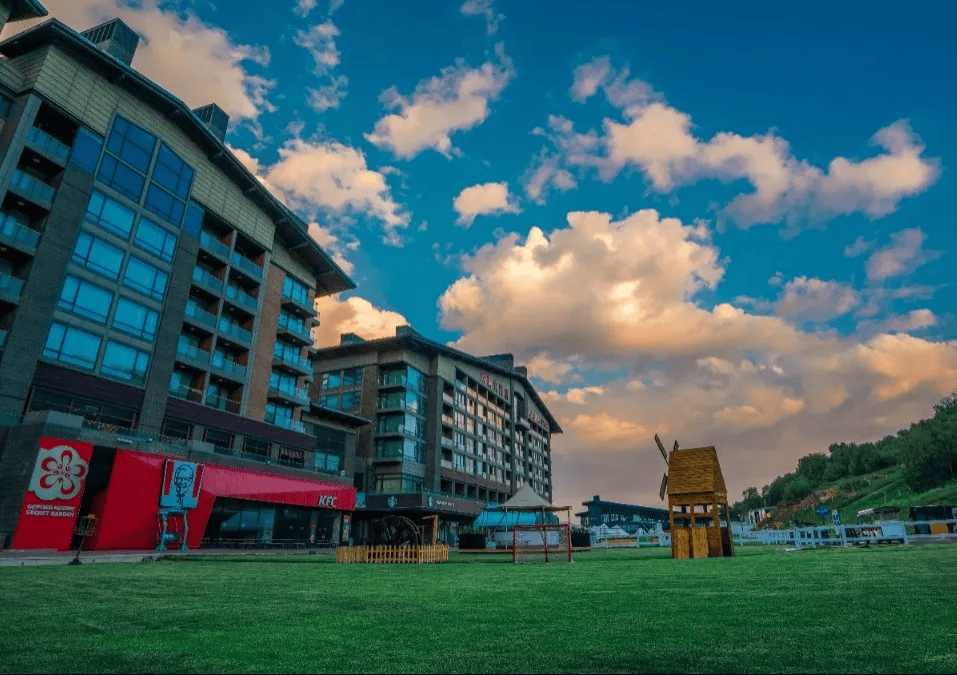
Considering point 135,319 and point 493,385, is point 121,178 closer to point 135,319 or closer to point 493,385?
point 135,319

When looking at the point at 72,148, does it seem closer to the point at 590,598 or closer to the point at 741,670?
the point at 590,598

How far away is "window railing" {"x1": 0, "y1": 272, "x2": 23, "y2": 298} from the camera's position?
92.4ft

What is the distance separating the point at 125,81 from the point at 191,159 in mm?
6418

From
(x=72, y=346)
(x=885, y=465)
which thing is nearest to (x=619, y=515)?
(x=885, y=465)

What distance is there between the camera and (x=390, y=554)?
Result: 73.8 feet

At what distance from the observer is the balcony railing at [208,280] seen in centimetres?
4072

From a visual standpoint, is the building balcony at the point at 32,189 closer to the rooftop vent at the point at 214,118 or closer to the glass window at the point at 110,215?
the glass window at the point at 110,215

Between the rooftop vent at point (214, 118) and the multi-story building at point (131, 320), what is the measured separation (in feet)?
0.59

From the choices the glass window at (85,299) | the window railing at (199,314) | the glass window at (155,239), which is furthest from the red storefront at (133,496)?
the glass window at (155,239)

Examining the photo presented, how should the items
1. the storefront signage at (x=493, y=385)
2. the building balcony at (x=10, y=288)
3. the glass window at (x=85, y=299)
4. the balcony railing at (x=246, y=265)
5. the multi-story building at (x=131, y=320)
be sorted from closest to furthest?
the building balcony at (x=10, y=288) → the multi-story building at (x=131, y=320) → the glass window at (x=85, y=299) → the balcony railing at (x=246, y=265) → the storefront signage at (x=493, y=385)

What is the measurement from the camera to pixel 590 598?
291 inches

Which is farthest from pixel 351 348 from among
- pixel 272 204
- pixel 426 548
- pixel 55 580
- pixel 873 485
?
pixel 873 485

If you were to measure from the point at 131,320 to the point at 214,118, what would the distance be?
1959 cm

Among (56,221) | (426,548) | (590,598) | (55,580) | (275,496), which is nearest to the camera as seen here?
(590,598)
